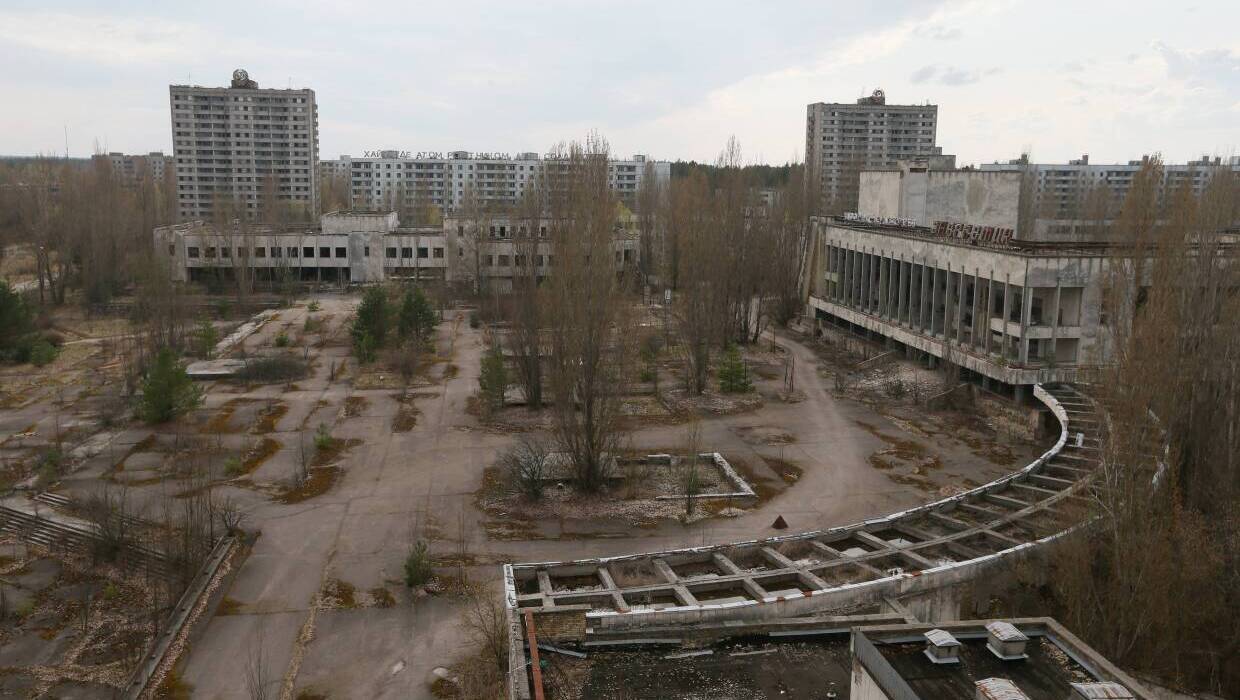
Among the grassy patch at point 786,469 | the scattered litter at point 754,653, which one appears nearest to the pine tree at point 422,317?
the grassy patch at point 786,469

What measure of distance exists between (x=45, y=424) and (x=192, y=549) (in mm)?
13745

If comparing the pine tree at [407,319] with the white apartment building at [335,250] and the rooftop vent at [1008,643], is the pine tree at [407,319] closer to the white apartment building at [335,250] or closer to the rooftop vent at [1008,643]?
the white apartment building at [335,250]

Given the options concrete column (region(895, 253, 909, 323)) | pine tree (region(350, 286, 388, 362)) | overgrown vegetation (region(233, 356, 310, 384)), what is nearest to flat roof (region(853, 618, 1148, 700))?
concrete column (region(895, 253, 909, 323))

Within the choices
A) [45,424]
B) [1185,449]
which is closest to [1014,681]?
[1185,449]

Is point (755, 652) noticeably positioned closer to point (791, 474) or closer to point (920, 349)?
point (791, 474)

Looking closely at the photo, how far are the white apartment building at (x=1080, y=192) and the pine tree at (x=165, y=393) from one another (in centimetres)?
2550

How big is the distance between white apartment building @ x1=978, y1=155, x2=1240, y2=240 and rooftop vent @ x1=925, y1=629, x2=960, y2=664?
591 inches

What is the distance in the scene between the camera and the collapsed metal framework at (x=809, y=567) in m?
13.6

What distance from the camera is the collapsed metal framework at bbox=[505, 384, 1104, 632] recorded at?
44.6 feet

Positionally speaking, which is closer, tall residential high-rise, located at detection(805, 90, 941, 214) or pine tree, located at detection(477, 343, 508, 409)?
pine tree, located at detection(477, 343, 508, 409)

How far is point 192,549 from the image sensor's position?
654 inches

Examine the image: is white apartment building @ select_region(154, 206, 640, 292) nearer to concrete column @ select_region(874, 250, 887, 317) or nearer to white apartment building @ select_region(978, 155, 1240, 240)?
concrete column @ select_region(874, 250, 887, 317)

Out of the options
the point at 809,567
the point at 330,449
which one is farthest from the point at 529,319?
the point at 809,567

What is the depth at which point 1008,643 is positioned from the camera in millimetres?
9789
